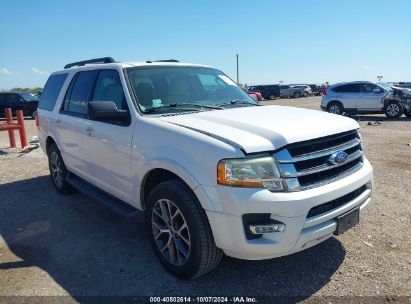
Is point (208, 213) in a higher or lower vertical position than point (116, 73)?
lower

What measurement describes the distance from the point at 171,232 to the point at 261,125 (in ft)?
4.11

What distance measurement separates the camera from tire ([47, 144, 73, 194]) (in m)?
5.77

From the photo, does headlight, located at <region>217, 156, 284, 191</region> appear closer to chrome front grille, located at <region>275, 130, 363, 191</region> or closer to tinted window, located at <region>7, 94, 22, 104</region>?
chrome front grille, located at <region>275, 130, 363, 191</region>

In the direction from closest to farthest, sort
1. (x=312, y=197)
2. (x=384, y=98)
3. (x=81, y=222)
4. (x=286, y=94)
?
(x=312, y=197) < (x=81, y=222) < (x=384, y=98) < (x=286, y=94)

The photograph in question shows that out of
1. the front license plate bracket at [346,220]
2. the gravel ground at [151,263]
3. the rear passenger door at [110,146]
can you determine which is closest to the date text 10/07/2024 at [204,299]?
the gravel ground at [151,263]

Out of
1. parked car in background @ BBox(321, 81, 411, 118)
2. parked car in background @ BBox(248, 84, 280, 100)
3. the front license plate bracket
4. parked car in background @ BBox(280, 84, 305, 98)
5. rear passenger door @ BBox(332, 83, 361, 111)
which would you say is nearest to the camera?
the front license plate bracket

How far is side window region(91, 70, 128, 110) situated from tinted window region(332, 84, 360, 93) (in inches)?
596

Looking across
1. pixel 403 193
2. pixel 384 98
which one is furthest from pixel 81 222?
pixel 384 98

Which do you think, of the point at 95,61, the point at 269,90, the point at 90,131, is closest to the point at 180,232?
the point at 90,131

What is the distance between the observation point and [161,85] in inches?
161

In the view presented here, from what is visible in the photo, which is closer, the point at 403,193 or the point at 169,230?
the point at 169,230

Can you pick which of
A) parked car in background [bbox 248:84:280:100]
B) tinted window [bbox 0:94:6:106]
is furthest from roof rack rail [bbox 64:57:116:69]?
parked car in background [bbox 248:84:280:100]

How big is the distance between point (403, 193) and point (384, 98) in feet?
41.1

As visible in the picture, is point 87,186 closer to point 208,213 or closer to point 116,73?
point 116,73
